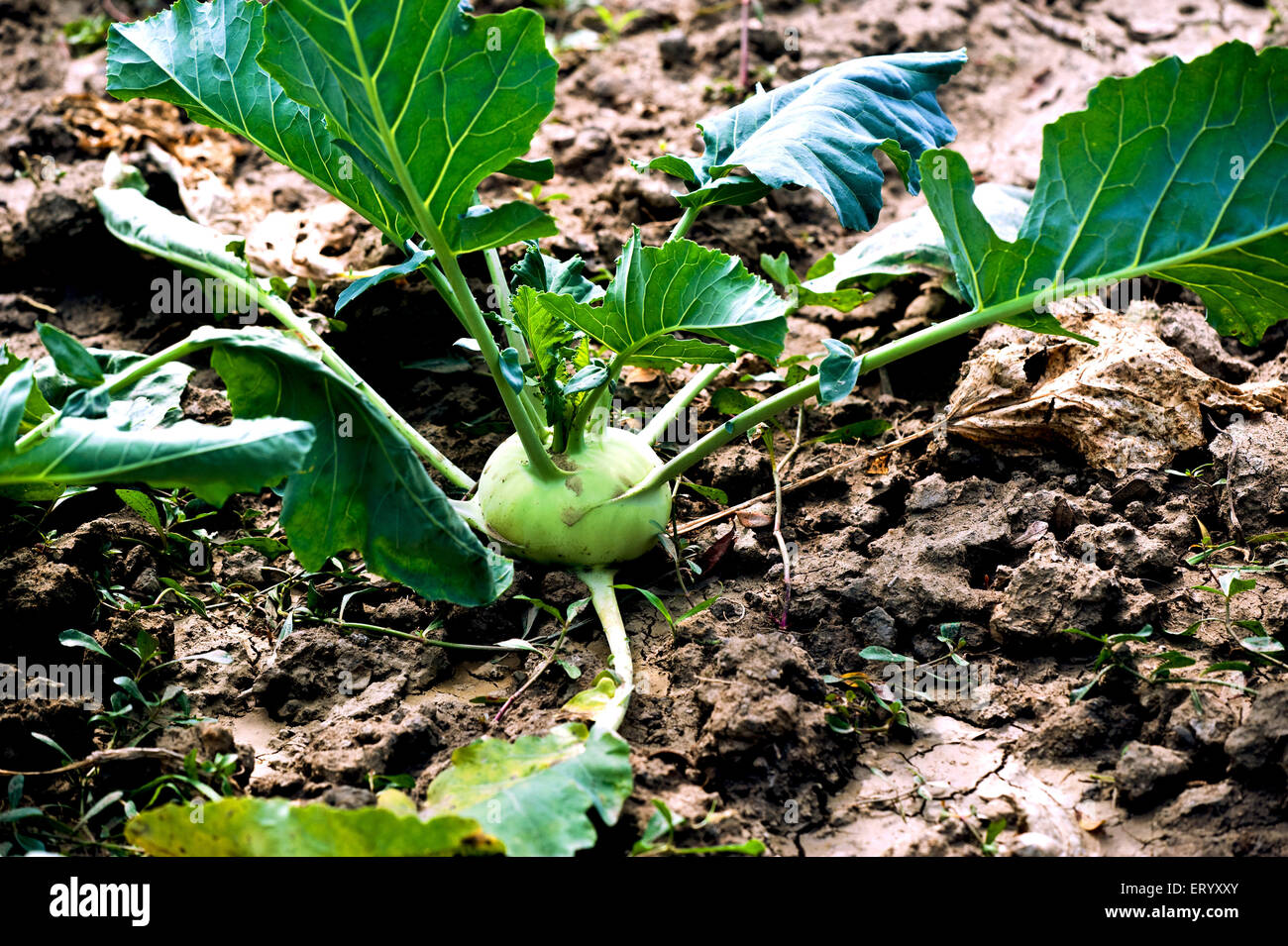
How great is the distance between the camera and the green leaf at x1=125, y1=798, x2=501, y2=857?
125cm

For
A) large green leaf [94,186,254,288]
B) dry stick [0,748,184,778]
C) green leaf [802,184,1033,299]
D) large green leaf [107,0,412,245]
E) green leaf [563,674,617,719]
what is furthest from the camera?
green leaf [802,184,1033,299]

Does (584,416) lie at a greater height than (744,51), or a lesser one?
lesser

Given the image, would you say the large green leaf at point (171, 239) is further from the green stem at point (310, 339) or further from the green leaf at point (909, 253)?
the green leaf at point (909, 253)

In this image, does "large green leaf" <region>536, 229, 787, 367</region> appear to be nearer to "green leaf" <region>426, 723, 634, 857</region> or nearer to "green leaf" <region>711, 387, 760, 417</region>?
"green leaf" <region>711, 387, 760, 417</region>

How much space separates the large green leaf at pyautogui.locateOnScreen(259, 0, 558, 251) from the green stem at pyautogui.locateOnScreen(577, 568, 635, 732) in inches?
26.1

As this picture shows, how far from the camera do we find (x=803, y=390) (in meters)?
1.84

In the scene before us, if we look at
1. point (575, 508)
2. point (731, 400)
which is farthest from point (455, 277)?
point (731, 400)

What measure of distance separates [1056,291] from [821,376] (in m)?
0.48

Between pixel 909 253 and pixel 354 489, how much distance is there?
140 centimetres

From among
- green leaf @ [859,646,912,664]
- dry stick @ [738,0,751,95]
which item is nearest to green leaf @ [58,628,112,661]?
green leaf @ [859,646,912,664]

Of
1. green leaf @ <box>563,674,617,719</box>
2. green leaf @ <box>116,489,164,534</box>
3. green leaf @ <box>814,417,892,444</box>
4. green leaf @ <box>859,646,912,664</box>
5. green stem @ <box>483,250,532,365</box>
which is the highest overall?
green stem @ <box>483,250,532,365</box>

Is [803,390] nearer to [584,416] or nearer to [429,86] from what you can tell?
[584,416]

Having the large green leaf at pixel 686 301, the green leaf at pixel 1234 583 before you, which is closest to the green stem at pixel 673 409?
the large green leaf at pixel 686 301

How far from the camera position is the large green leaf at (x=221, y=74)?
6.43 ft
